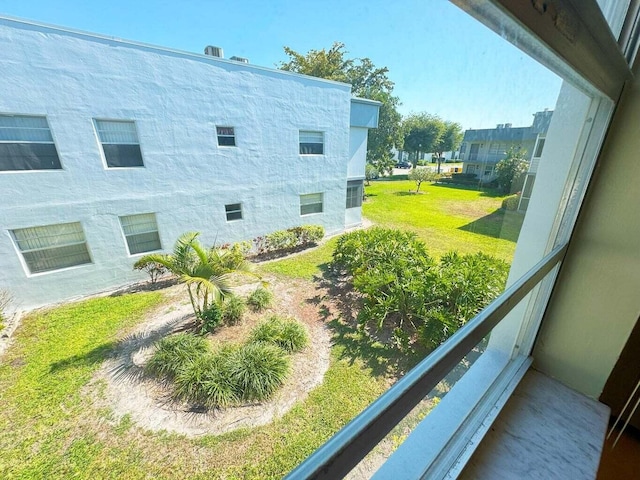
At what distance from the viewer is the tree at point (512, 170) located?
2.60 feet

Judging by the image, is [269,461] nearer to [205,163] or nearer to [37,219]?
[205,163]

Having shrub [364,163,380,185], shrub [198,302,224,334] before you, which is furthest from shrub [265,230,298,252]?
shrub [364,163,380,185]

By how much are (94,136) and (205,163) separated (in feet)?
1.69

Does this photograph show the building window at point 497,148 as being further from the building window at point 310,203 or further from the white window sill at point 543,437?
the building window at point 310,203

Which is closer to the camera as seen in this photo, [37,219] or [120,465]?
[120,465]

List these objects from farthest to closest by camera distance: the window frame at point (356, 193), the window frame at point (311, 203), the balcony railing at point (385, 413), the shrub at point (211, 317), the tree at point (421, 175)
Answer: the shrub at point (211, 317) → the window frame at point (311, 203) → the window frame at point (356, 193) → the tree at point (421, 175) → the balcony railing at point (385, 413)

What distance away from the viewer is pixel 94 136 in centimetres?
118

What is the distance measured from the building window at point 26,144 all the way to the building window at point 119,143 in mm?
202

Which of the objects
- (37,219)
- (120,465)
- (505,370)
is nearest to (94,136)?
(37,219)

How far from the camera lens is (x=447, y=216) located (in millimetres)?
1550

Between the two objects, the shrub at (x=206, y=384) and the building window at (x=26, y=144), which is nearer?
the building window at (x=26, y=144)

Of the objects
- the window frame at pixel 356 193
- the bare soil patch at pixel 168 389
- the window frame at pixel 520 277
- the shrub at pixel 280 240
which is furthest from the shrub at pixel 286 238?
the window frame at pixel 520 277

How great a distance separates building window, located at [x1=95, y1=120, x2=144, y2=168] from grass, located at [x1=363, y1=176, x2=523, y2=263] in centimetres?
145

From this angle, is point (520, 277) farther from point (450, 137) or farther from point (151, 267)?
point (151, 267)
